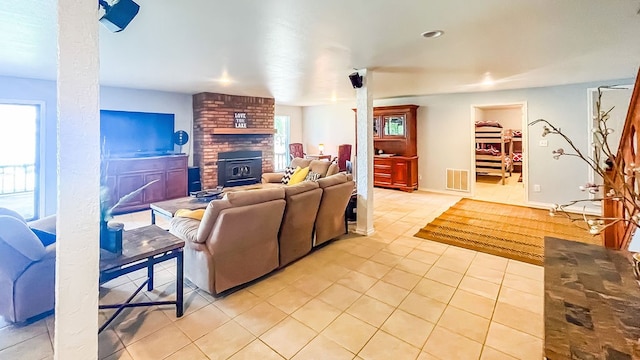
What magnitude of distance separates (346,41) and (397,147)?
5003mm

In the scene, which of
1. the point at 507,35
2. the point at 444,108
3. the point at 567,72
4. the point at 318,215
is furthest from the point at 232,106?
the point at 567,72

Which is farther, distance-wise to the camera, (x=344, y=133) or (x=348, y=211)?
(x=344, y=133)

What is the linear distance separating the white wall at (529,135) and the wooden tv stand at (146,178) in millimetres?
4825

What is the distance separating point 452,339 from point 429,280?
2.81 feet

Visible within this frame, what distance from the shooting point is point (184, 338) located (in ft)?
6.78

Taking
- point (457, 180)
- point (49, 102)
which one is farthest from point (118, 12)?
point (457, 180)

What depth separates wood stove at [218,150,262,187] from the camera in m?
6.71

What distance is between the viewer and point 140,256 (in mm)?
2023

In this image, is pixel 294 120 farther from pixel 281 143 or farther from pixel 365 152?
pixel 365 152

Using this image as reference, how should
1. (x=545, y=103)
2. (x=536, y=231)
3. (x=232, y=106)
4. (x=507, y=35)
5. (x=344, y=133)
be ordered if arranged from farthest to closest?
(x=344, y=133) < (x=232, y=106) < (x=545, y=103) < (x=536, y=231) < (x=507, y=35)

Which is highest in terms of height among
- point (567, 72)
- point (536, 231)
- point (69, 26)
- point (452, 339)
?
point (567, 72)

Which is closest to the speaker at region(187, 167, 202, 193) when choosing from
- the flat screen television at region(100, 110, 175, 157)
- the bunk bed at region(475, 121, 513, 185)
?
the flat screen television at region(100, 110, 175, 157)

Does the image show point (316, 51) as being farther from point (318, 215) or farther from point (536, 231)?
point (536, 231)

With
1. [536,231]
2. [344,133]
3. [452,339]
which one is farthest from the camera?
[344,133]
